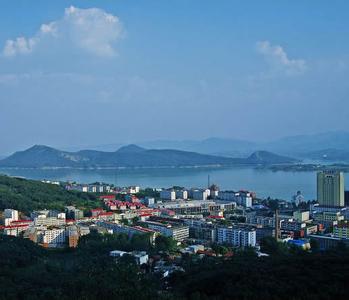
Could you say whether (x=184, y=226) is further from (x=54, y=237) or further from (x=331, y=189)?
(x=331, y=189)

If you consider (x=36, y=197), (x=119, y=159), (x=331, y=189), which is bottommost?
(x=36, y=197)

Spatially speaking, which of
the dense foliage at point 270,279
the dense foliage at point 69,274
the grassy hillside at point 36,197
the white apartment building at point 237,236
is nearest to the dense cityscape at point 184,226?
the white apartment building at point 237,236

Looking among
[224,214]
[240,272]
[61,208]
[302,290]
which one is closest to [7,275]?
[240,272]

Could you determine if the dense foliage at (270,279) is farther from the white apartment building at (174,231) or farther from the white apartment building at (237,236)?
the white apartment building at (174,231)

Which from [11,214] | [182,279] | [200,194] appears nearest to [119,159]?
[200,194]

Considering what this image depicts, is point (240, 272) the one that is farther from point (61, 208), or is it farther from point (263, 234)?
point (61, 208)

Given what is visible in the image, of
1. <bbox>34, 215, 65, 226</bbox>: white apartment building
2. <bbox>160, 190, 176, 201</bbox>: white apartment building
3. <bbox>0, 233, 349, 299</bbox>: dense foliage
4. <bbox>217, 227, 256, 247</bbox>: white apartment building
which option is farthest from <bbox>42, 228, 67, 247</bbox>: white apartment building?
<bbox>160, 190, 176, 201</bbox>: white apartment building

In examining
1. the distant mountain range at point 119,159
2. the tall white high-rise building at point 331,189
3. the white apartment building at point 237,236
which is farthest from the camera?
the distant mountain range at point 119,159
